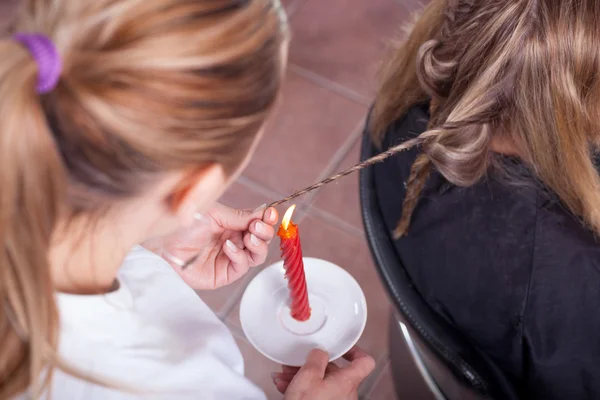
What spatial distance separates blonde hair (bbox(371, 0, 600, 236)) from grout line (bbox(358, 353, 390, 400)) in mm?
684

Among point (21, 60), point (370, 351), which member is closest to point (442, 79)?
point (21, 60)

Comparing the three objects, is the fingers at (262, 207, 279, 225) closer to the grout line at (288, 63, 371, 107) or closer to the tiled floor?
the tiled floor

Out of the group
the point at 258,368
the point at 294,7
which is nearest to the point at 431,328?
the point at 258,368

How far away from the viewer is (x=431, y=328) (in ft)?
3.30

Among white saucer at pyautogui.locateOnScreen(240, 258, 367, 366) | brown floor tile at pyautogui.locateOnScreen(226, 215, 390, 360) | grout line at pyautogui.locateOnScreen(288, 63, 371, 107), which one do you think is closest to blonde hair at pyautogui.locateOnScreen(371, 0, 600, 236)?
white saucer at pyautogui.locateOnScreen(240, 258, 367, 366)

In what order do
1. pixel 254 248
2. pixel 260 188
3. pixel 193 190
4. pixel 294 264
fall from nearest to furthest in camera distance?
1. pixel 193 190
2. pixel 294 264
3. pixel 254 248
4. pixel 260 188

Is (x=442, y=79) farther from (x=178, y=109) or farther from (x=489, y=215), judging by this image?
(x=178, y=109)

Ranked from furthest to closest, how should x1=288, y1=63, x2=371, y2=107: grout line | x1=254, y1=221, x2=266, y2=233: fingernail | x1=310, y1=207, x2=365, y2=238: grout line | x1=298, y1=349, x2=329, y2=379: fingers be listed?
x1=288, y1=63, x2=371, y2=107: grout line
x1=310, y1=207, x2=365, y2=238: grout line
x1=254, y1=221, x2=266, y2=233: fingernail
x1=298, y1=349, x2=329, y2=379: fingers

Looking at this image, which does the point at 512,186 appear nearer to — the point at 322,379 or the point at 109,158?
the point at 322,379

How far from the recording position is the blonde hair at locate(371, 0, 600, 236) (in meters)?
0.89

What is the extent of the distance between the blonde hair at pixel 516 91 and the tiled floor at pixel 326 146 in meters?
0.72

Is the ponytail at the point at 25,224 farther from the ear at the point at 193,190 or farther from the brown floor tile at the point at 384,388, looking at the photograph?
the brown floor tile at the point at 384,388

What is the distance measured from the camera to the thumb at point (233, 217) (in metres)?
0.99

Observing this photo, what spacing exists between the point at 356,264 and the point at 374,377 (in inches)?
11.3
